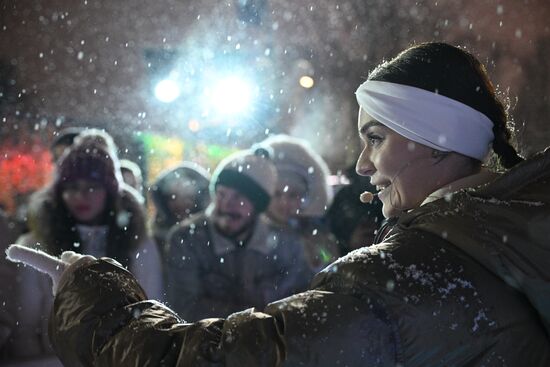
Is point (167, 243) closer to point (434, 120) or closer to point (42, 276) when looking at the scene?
point (42, 276)

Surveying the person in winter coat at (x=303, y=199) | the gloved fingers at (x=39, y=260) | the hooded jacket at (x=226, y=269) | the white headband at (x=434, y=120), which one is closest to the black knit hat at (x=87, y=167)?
the hooded jacket at (x=226, y=269)

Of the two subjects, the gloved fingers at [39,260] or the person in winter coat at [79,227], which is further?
the person in winter coat at [79,227]

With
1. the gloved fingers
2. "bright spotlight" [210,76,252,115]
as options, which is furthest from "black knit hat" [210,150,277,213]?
"bright spotlight" [210,76,252,115]

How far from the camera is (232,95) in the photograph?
13625mm

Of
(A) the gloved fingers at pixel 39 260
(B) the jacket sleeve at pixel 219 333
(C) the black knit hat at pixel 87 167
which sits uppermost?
(A) the gloved fingers at pixel 39 260

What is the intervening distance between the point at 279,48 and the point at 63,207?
12.2 meters

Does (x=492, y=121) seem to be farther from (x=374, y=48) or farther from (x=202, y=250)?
(x=374, y=48)

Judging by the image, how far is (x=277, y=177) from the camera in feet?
12.9

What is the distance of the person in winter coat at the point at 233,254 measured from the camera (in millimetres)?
3092

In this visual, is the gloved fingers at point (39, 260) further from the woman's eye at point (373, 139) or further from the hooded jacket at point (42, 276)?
the hooded jacket at point (42, 276)

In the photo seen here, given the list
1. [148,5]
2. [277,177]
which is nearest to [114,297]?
[277,177]

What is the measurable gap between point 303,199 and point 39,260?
2.63m

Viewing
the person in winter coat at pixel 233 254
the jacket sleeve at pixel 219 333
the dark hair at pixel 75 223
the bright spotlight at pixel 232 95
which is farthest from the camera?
the bright spotlight at pixel 232 95

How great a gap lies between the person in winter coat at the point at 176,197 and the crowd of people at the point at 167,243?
0.76 metres
